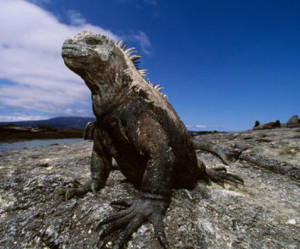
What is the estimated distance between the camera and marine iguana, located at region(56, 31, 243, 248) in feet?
8.21

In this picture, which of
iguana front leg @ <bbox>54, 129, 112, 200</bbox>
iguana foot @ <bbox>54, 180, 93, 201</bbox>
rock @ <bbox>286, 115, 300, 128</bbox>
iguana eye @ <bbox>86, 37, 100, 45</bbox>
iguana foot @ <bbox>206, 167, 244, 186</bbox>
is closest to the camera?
iguana eye @ <bbox>86, 37, 100, 45</bbox>

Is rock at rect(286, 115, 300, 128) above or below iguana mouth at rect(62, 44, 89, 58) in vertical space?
above

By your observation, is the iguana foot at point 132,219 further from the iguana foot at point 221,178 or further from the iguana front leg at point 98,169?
the iguana foot at point 221,178

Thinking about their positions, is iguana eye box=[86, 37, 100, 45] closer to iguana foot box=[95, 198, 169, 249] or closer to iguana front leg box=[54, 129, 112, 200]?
iguana front leg box=[54, 129, 112, 200]

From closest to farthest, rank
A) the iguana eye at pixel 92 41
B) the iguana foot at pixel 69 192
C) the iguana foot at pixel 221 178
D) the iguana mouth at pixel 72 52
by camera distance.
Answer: the iguana mouth at pixel 72 52 → the iguana eye at pixel 92 41 → the iguana foot at pixel 69 192 → the iguana foot at pixel 221 178

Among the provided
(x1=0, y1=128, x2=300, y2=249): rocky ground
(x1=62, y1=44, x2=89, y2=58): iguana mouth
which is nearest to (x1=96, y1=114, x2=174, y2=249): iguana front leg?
(x1=0, y1=128, x2=300, y2=249): rocky ground

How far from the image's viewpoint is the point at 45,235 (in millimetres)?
2518

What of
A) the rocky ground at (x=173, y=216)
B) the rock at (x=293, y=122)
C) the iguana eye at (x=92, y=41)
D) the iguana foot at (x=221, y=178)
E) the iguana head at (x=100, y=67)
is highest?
the rock at (x=293, y=122)

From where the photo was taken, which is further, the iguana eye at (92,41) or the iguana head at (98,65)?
the iguana eye at (92,41)

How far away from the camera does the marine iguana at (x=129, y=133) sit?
2.50 m

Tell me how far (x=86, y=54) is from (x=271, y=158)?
6.09 metres

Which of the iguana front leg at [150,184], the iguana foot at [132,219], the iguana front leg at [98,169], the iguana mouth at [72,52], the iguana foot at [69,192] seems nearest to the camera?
the iguana foot at [132,219]

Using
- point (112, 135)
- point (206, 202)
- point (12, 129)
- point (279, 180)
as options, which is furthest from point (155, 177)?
point (12, 129)

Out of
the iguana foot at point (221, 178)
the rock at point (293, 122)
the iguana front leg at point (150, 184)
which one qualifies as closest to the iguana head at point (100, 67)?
the iguana front leg at point (150, 184)
